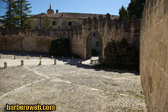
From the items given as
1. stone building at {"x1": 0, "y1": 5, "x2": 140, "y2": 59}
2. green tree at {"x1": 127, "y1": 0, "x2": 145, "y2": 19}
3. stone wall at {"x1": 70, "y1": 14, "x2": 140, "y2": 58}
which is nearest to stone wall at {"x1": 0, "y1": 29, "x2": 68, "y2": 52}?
stone building at {"x1": 0, "y1": 5, "x2": 140, "y2": 59}

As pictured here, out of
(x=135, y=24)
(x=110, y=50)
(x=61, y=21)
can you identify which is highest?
(x=61, y=21)

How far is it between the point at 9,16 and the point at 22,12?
2.86 metres

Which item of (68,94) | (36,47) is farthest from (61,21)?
(68,94)

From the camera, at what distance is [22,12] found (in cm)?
3259

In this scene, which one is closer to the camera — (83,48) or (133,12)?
(83,48)

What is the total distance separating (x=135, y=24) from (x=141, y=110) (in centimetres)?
1120

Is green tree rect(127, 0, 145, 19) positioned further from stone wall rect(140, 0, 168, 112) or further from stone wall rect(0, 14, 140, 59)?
stone wall rect(140, 0, 168, 112)

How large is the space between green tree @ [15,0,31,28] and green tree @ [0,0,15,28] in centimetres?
100

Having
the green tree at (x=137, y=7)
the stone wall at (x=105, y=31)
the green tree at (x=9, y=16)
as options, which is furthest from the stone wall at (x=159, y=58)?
the green tree at (x=9, y=16)

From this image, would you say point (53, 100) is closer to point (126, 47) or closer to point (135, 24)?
point (126, 47)

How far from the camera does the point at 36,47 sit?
27453 millimetres

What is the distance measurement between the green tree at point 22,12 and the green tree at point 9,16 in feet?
3.29

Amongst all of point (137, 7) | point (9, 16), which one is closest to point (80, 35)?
point (137, 7)

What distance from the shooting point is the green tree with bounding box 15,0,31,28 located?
32.1 meters
